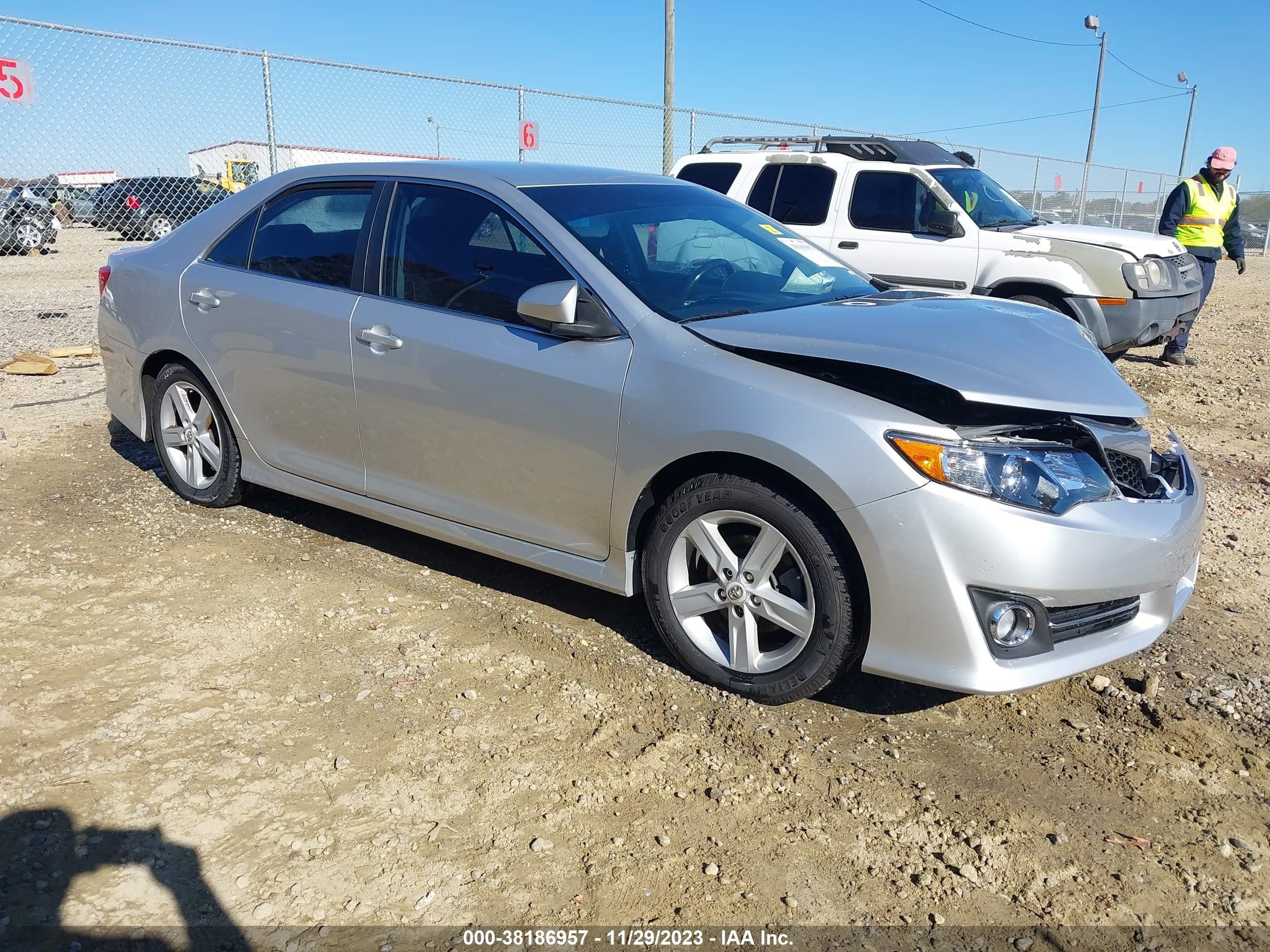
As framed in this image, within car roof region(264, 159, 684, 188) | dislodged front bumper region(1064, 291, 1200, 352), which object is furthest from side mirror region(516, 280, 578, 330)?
dislodged front bumper region(1064, 291, 1200, 352)

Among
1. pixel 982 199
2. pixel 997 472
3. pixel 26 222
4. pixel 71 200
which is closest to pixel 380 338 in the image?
pixel 997 472

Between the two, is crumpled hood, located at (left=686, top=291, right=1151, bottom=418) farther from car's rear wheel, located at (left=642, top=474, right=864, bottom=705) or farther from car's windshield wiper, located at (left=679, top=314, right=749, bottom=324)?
car's rear wheel, located at (left=642, top=474, right=864, bottom=705)

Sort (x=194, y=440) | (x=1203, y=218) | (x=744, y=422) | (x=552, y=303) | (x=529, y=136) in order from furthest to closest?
(x=529, y=136) < (x=1203, y=218) < (x=194, y=440) < (x=552, y=303) < (x=744, y=422)

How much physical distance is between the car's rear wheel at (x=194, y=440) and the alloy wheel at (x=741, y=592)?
2.50 metres

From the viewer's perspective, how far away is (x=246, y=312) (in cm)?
434

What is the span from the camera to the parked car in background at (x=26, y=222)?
392 inches

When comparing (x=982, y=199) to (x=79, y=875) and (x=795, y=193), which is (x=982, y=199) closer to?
(x=795, y=193)

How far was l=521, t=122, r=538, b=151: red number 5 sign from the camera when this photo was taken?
36.8ft

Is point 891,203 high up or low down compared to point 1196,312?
up

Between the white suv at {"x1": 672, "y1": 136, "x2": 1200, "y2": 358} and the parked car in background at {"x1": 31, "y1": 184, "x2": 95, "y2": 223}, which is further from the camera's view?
the parked car in background at {"x1": 31, "y1": 184, "x2": 95, "y2": 223}

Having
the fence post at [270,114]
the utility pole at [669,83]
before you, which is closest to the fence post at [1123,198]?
the utility pole at [669,83]

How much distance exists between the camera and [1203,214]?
9812 millimetres

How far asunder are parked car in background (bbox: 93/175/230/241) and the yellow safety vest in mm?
9616

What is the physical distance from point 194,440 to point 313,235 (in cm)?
132
